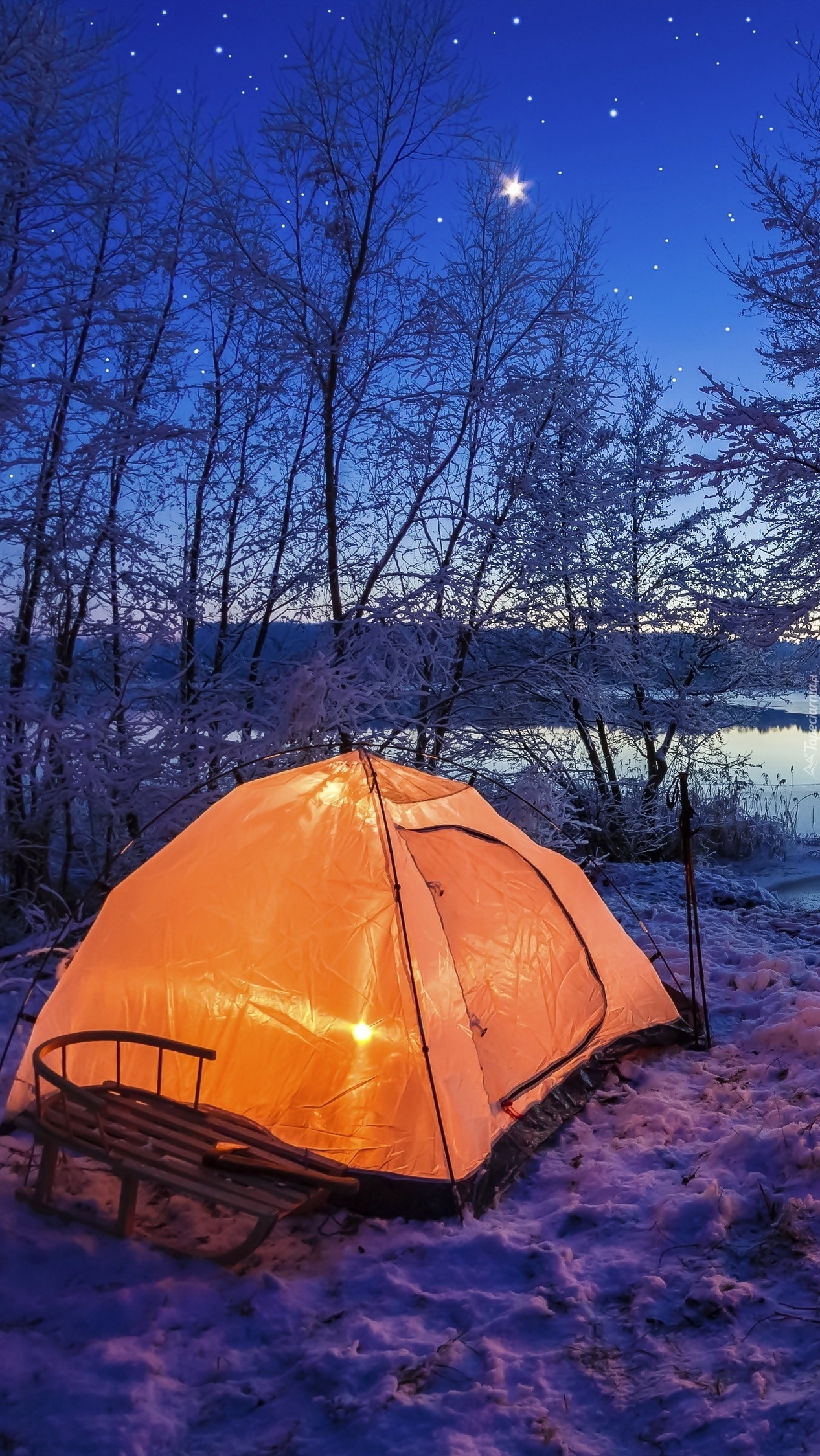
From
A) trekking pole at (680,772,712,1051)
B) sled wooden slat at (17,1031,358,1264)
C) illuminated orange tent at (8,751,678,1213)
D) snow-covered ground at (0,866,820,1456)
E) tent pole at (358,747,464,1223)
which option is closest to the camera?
snow-covered ground at (0,866,820,1456)

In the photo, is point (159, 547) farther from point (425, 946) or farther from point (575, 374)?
point (425, 946)

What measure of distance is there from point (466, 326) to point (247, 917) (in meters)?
8.55

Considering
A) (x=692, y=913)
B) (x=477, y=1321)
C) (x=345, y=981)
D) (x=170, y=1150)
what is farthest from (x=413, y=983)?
(x=692, y=913)

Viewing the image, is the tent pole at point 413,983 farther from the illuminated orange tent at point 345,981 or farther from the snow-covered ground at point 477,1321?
the snow-covered ground at point 477,1321

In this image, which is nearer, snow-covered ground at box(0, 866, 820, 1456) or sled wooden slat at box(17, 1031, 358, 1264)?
snow-covered ground at box(0, 866, 820, 1456)

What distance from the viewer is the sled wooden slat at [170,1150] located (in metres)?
3.57

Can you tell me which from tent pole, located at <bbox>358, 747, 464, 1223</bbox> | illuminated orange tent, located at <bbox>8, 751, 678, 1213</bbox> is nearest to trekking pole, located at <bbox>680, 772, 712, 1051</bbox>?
illuminated orange tent, located at <bbox>8, 751, 678, 1213</bbox>

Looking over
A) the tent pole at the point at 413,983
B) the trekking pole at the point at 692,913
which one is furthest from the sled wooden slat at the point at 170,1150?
the trekking pole at the point at 692,913

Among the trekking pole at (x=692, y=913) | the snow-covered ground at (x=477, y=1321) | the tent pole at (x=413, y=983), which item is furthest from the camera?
the trekking pole at (x=692, y=913)

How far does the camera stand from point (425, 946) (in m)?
4.46

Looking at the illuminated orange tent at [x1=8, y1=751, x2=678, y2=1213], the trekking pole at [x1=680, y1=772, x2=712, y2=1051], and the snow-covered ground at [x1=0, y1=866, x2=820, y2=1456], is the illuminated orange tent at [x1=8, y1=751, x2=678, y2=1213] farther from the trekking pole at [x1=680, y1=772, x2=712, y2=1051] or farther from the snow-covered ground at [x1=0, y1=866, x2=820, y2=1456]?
the trekking pole at [x1=680, y1=772, x2=712, y2=1051]

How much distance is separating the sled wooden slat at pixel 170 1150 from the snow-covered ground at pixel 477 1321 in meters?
0.23

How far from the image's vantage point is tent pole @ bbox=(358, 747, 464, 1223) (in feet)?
13.2

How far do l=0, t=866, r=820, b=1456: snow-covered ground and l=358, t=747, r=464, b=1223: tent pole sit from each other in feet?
0.56
